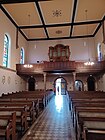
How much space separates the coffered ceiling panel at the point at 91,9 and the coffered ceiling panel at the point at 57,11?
0.74m

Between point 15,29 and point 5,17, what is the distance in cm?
236

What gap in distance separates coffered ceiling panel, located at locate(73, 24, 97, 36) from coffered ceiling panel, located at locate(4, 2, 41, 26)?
406cm

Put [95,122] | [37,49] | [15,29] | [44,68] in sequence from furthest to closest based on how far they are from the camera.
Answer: [37,49] → [44,68] → [15,29] → [95,122]

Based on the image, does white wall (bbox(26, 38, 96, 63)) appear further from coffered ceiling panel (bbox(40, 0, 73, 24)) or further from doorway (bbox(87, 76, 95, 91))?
coffered ceiling panel (bbox(40, 0, 73, 24))

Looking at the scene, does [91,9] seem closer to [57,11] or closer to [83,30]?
[57,11]

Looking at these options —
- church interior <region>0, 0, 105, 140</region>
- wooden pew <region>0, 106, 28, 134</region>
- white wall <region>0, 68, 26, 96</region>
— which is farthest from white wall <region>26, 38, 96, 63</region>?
wooden pew <region>0, 106, 28, 134</region>

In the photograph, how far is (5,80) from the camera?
35.5ft

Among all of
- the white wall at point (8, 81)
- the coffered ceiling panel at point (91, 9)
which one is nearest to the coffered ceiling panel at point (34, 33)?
the coffered ceiling panel at point (91, 9)

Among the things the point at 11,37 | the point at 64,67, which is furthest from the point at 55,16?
the point at 64,67

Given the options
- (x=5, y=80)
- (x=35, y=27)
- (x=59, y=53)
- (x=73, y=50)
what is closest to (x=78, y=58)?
(x=73, y=50)

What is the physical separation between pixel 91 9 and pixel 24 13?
513 centimetres

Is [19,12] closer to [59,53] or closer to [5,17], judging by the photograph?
[5,17]

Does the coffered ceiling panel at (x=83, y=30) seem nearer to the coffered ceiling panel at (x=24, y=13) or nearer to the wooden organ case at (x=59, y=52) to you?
the wooden organ case at (x=59, y=52)

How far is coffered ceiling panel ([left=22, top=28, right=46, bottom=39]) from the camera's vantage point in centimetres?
1415
